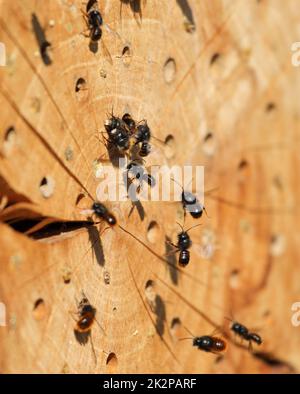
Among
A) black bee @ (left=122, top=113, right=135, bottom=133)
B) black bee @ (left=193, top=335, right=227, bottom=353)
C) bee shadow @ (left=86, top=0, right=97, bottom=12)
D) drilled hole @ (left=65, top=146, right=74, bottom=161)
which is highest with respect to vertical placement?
bee shadow @ (left=86, top=0, right=97, bottom=12)

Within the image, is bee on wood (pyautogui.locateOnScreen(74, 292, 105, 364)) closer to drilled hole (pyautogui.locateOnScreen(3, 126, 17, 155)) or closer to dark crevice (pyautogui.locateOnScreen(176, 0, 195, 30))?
drilled hole (pyautogui.locateOnScreen(3, 126, 17, 155))

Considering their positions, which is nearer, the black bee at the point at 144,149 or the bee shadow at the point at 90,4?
the bee shadow at the point at 90,4

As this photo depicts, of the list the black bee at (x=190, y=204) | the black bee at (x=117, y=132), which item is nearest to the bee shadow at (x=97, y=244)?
the black bee at (x=117, y=132)

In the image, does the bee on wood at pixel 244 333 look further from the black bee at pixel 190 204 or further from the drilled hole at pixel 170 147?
the drilled hole at pixel 170 147

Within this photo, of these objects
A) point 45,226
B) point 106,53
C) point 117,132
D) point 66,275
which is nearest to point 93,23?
point 106,53

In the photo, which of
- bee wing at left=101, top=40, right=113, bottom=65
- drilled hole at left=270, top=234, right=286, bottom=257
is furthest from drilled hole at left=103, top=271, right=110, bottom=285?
drilled hole at left=270, top=234, right=286, bottom=257
